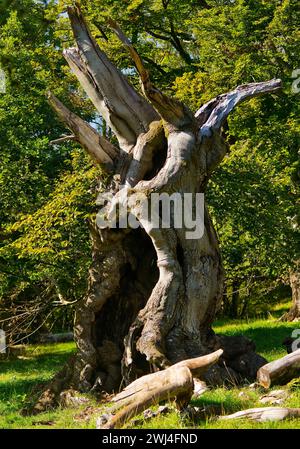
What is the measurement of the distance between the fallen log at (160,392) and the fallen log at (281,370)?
1347mm

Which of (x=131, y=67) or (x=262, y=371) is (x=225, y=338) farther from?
(x=131, y=67)

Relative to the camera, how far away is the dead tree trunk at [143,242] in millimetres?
12617

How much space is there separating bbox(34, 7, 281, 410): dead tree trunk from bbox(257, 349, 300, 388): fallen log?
1467 millimetres

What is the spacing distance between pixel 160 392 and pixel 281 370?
2366 mm

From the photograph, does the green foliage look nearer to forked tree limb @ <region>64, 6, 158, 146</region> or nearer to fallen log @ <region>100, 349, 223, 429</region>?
forked tree limb @ <region>64, 6, 158, 146</region>

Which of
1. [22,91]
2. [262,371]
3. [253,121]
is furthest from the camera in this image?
[253,121]

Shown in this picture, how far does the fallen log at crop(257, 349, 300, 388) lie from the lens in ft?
35.8

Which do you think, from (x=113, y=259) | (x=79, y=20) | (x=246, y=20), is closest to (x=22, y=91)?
(x=246, y=20)

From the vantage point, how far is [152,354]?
12.0 m

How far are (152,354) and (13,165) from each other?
821 cm

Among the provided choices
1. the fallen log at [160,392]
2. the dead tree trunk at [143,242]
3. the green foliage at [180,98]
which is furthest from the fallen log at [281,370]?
the green foliage at [180,98]

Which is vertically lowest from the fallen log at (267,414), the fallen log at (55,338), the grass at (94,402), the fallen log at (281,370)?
the fallen log at (55,338)

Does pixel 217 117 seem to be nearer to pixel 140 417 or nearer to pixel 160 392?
pixel 160 392

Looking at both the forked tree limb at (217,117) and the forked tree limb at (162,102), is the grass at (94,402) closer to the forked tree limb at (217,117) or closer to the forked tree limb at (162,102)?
the forked tree limb at (217,117)
